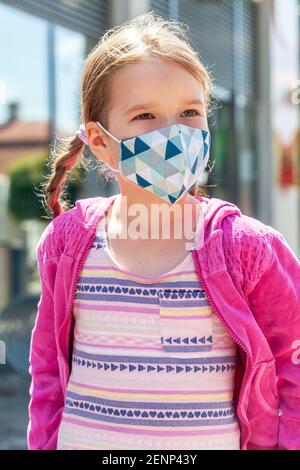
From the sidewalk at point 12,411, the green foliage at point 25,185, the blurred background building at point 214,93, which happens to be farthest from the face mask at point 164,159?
the green foliage at point 25,185

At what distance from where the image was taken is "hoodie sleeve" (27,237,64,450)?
5.34 ft

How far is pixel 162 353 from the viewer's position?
1488 mm

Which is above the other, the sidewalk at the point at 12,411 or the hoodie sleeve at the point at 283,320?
the hoodie sleeve at the point at 283,320

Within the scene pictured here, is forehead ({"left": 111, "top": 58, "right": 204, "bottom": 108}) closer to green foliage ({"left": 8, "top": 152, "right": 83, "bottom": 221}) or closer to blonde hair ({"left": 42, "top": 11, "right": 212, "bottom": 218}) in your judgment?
blonde hair ({"left": 42, "top": 11, "right": 212, "bottom": 218})

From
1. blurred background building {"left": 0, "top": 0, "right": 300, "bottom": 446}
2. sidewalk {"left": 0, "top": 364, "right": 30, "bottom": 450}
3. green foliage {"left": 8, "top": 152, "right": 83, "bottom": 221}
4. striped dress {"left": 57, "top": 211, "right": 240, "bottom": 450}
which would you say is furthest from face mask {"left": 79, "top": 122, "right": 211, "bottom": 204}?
green foliage {"left": 8, "top": 152, "right": 83, "bottom": 221}

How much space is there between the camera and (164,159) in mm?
1616

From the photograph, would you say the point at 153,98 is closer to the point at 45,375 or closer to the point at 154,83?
the point at 154,83

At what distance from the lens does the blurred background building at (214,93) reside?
561 cm

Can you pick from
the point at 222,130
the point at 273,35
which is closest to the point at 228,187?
the point at 222,130

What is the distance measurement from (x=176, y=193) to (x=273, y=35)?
849 cm

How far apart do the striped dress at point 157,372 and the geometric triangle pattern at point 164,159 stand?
17cm

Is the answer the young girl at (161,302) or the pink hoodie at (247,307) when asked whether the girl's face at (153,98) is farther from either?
the pink hoodie at (247,307)

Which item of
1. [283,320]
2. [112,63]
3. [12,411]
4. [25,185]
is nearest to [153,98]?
[112,63]
